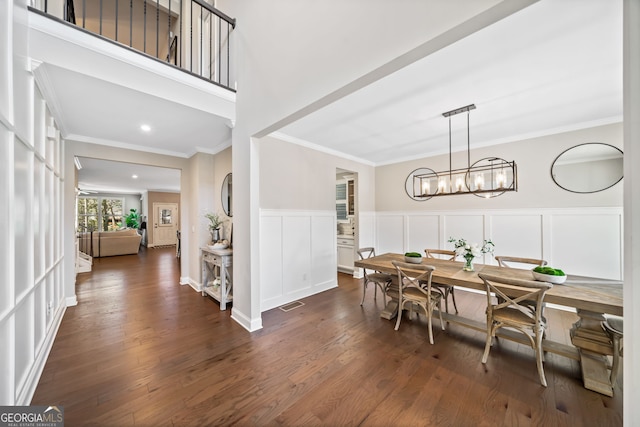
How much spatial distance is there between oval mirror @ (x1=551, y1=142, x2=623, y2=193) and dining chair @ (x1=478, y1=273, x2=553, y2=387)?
7.52ft

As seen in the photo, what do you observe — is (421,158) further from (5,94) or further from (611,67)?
(5,94)

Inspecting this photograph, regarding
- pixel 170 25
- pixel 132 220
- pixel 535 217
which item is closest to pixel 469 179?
pixel 535 217

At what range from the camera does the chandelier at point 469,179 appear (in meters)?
2.78

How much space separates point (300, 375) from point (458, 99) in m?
3.25

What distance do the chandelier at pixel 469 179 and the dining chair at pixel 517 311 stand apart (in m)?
1.11

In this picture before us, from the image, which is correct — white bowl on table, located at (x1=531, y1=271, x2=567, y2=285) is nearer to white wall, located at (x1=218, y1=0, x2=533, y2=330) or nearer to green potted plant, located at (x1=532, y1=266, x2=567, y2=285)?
green potted plant, located at (x1=532, y1=266, x2=567, y2=285)

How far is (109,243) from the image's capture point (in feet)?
25.4

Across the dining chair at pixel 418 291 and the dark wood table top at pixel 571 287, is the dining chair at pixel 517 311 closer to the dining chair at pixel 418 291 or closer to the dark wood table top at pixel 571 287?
the dark wood table top at pixel 571 287

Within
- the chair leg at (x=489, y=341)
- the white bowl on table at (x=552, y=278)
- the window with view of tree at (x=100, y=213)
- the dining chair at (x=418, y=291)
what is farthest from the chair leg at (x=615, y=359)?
the window with view of tree at (x=100, y=213)

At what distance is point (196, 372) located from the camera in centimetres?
204

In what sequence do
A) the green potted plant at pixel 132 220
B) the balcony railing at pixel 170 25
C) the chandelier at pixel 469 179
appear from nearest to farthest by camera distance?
the chandelier at pixel 469 179 → the balcony railing at pixel 170 25 → the green potted plant at pixel 132 220

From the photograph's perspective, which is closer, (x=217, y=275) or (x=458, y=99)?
(x=458, y=99)

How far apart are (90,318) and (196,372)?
7.35 feet

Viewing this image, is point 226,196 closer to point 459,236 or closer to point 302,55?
point 302,55
